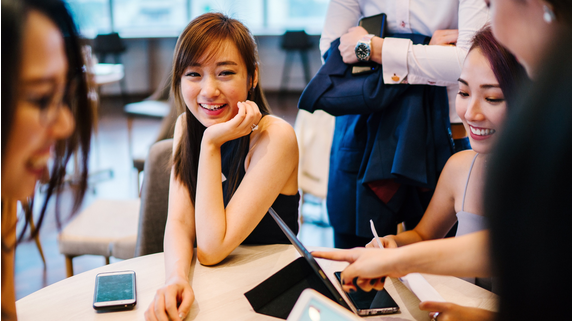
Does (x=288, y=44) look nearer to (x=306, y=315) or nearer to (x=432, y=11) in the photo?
(x=432, y=11)

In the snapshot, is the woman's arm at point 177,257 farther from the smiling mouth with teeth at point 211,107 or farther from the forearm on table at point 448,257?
the forearm on table at point 448,257

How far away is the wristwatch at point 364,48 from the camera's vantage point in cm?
155

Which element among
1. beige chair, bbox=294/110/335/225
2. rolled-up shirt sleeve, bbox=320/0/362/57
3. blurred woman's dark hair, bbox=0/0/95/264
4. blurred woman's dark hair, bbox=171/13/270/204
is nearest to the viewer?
blurred woman's dark hair, bbox=0/0/95/264

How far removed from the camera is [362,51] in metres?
1.57

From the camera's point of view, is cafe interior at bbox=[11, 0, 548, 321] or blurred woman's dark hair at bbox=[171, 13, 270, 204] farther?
blurred woman's dark hair at bbox=[171, 13, 270, 204]

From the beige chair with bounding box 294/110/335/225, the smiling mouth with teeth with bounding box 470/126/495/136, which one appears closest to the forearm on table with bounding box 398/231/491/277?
the smiling mouth with teeth with bounding box 470/126/495/136

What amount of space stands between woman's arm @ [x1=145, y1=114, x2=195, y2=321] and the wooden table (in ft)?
0.11

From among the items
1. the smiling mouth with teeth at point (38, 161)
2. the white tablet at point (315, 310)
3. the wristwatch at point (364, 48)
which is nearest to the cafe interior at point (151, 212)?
the white tablet at point (315, 310)

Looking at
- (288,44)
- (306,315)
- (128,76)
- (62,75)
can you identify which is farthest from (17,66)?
(128,76)

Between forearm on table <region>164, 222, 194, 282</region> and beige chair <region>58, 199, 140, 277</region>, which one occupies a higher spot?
forearm on table <region>164, 222, 194, 282</region>

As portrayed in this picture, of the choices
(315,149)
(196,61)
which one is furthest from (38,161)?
(315,149)

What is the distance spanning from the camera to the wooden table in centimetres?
106

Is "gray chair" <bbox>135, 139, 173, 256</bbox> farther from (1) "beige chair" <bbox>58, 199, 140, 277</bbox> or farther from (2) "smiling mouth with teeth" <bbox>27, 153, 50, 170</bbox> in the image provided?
(2) "smiling mouth with teeth" <bbox>27, 153, 50, 170</bbox>

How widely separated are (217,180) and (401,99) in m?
0.70
